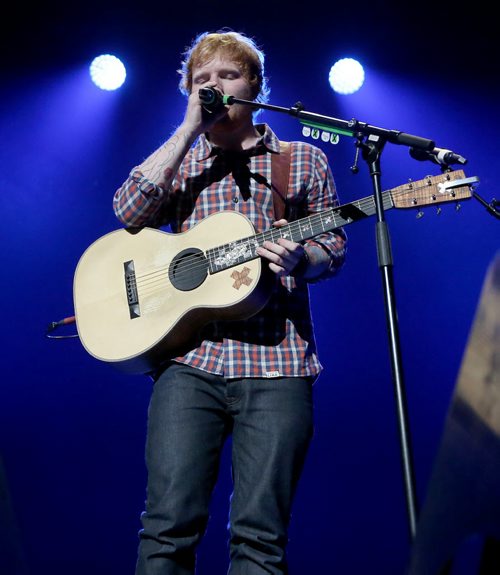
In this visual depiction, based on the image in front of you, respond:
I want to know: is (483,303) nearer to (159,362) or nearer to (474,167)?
→ (159,362)

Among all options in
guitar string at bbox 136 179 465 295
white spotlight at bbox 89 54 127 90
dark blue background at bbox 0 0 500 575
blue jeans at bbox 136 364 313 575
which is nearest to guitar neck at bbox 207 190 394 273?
guitar string at bbox 136 179 465 295

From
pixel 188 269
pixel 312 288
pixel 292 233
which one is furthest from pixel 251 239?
pixel 312 288

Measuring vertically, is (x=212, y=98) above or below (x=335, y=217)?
above

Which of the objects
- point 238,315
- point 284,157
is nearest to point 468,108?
point 284,157

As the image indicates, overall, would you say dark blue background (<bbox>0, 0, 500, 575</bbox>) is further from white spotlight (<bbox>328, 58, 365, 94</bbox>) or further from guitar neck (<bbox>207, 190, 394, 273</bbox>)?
guitar neck (<bbox>207, 190, 394, 273</bbox>)

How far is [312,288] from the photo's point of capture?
3.73m

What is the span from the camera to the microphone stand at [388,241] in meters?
1.61

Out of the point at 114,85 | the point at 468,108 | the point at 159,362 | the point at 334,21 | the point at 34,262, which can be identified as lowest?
the point at 159,362

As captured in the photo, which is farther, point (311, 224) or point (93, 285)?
point (93, 285)

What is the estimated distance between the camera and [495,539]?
0.76 m

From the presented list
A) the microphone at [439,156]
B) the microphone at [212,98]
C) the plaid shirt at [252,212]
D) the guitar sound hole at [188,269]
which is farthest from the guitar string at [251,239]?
the microphone at [212,98]

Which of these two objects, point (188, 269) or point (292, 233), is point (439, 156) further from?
point (188, 269)

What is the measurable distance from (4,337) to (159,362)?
169cm

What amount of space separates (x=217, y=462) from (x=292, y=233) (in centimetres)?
76
